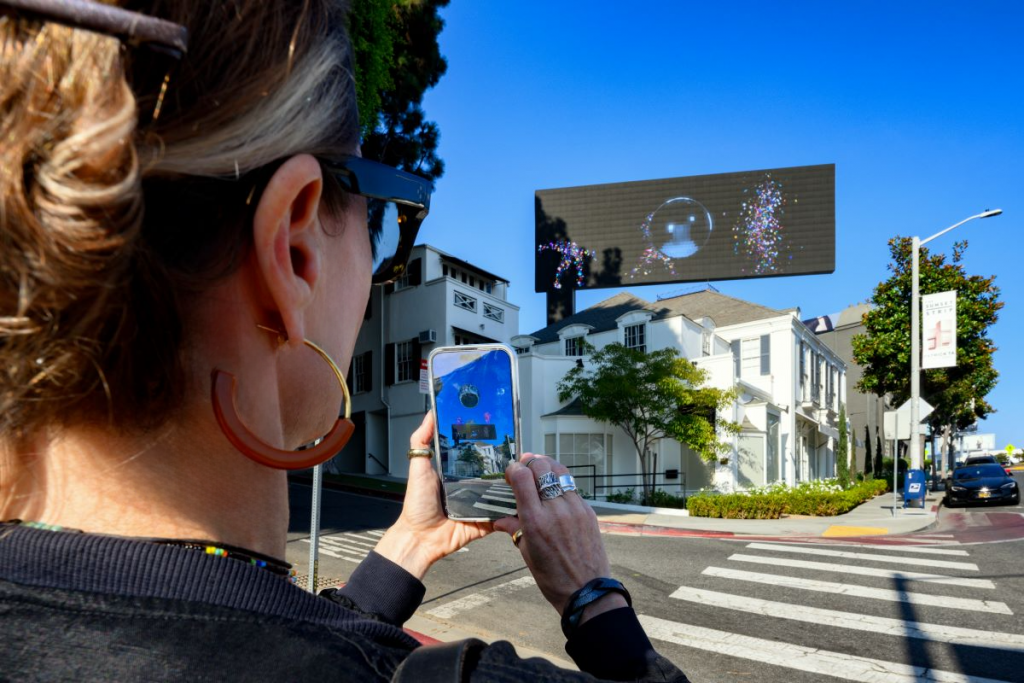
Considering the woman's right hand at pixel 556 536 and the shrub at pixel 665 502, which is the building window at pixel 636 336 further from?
the woman's right hand at pixel 556 536

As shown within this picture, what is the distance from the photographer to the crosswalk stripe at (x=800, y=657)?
5.69 metres

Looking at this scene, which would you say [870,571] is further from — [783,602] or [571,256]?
[571,256]

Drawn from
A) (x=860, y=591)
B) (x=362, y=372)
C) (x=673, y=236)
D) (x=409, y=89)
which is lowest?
(x=860, y=591)

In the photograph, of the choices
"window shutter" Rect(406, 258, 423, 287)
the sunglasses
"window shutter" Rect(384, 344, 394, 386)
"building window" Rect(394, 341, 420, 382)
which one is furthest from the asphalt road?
"window shutter" Rect(406, 258, 423, 287)

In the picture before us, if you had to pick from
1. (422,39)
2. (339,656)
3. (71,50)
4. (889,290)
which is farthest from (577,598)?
(889,290)

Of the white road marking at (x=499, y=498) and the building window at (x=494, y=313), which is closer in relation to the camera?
the white road marking at (x=499, y=498)

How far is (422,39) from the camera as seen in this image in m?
17.0

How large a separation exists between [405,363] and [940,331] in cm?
1794

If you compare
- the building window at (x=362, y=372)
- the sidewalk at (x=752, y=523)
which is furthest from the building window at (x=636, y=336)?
the building window at (x=362, y=372)

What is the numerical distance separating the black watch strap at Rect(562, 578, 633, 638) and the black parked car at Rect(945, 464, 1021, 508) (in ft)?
80.6

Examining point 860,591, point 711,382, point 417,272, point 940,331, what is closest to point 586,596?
point 860,591

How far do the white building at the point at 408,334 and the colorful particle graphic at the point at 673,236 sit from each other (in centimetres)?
1415

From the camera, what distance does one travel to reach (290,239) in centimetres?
91

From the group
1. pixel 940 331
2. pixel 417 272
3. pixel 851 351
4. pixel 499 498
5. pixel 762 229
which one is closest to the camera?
pixel 499 498
